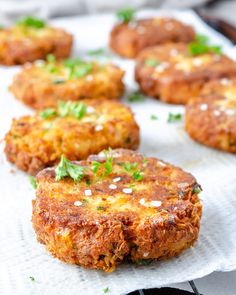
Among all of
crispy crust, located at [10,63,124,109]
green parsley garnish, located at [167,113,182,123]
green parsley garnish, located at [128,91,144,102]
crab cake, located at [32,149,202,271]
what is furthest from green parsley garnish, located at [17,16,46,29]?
crab cake, located at [32,149,202,271]

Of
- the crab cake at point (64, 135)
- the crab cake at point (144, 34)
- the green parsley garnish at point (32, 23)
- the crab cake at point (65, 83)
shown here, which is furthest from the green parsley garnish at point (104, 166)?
the green parsley garnish at point (32, 23)

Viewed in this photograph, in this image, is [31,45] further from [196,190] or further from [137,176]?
[196,190]

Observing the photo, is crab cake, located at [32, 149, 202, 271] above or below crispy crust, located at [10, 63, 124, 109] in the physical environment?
above

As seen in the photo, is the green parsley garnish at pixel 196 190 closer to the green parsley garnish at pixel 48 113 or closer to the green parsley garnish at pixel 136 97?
the green parsley garnish at pixel 48 113

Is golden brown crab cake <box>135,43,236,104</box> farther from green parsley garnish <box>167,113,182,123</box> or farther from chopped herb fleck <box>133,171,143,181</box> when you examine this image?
chopped herb fleck <box>133,171,143,181</box>

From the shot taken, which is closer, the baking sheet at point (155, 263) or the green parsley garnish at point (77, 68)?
the baking sheet at point (155, 263)

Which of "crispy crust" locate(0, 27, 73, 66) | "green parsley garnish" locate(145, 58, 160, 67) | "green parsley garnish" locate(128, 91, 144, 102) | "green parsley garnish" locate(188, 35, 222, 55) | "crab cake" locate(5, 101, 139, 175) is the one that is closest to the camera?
"crab cake" locate(5, 101, 139, 175)
